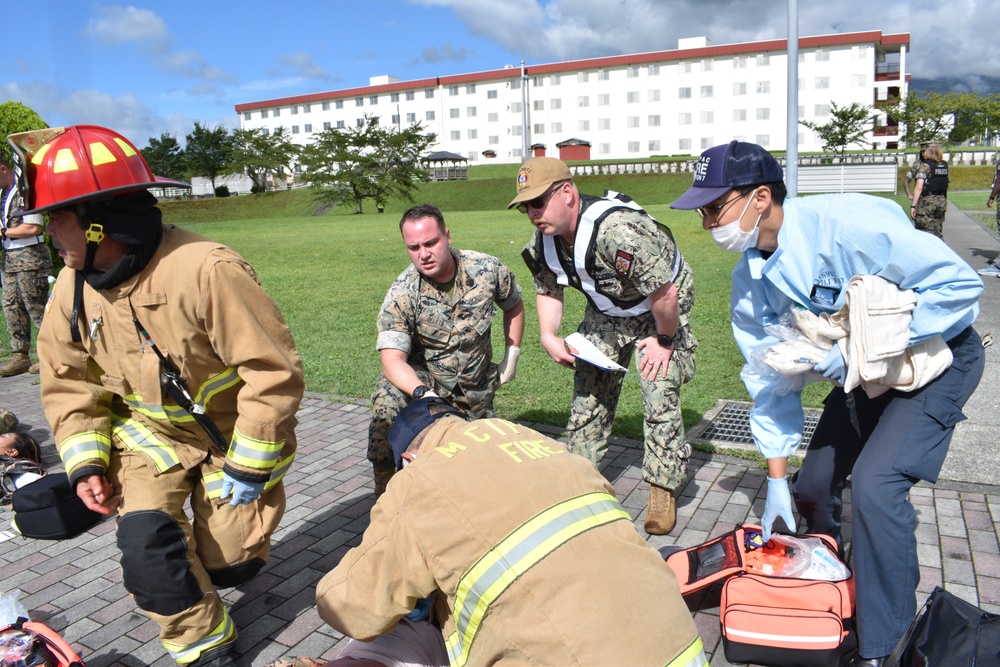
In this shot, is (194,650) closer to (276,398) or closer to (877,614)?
(276,398)

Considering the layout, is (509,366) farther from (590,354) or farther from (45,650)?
(45,650)

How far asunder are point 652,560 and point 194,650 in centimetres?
202

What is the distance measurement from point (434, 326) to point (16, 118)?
734 centimetres

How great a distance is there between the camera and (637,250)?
3.73 metres

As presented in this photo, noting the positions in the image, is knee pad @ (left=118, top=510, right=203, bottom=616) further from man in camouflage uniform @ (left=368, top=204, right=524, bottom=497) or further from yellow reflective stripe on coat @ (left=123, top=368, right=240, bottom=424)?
man in camouflage uniform @ (left=368, top=204, right=524, bottom=497)

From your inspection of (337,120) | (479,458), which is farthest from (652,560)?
(337,120)

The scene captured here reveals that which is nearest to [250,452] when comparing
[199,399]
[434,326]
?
[199,399]

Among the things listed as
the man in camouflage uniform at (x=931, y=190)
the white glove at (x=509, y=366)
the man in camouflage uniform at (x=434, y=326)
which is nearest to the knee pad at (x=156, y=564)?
the man in camouflage uniform at (x=434, y=326)

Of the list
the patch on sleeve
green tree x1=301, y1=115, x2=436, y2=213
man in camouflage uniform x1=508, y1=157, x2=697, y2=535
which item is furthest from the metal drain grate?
green tree x1=301, y1=115, x2=436, y2=213

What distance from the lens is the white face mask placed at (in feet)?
A: 10.3

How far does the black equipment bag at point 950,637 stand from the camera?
2.25 m

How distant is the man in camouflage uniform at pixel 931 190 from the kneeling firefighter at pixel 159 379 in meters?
13.5

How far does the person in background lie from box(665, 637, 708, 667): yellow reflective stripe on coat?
3.83ft

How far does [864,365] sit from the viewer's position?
2.67m
